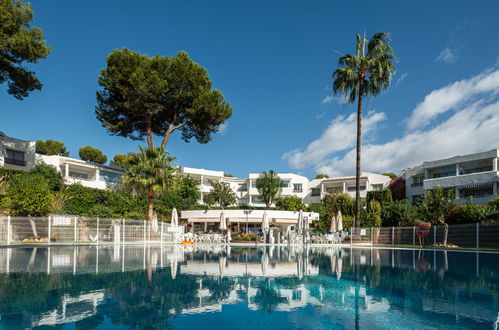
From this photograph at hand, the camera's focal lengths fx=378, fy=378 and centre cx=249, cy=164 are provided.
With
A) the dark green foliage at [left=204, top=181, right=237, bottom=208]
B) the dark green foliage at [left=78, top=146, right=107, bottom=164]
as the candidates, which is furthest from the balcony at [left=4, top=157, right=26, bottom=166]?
the dark green foliage at [left=78, top=146, right=107, bottom=164]

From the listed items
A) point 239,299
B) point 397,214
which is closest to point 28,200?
point 239,299

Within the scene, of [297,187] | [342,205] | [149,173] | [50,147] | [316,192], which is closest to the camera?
[149,173]

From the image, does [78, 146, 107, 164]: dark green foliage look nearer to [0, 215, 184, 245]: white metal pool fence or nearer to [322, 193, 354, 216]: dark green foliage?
[322, 193, 354, 216]: dark green foliage

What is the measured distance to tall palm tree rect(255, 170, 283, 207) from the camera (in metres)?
56.6

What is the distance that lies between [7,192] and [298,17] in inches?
881

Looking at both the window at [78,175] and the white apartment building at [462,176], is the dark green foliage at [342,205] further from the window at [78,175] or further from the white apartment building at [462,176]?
Result: the window at [78,175]

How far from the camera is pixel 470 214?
27.1m

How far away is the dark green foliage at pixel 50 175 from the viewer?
32.4 metres

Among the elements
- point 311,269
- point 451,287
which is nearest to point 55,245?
point 311,269

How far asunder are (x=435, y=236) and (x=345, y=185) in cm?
3034

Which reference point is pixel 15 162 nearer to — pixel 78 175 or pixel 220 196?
pixel 78 175

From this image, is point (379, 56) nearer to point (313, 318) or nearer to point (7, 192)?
point (313, 318)

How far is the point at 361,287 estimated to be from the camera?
9141 mm

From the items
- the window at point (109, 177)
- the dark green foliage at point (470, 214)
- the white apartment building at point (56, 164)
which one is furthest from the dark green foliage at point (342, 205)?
the window at point (109, 177)
